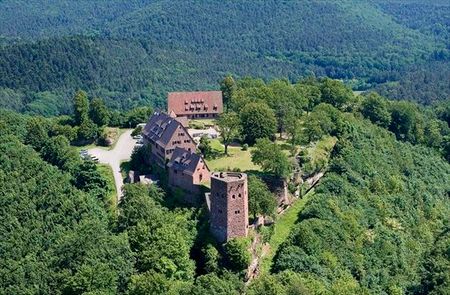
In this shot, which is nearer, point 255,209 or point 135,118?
point 255,209

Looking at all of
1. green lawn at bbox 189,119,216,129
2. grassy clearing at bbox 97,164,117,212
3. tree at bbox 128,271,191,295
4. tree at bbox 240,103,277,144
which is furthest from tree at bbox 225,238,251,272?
green lawn at bbox 189,119,216,129

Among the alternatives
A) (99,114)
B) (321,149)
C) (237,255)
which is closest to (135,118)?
(99,114)

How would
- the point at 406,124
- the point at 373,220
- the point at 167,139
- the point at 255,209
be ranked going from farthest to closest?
1. the point at 406,124
2. the point at 373,220
3. the point at 167,139
4. the point at 255,209

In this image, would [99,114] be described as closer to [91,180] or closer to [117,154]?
[117,154]

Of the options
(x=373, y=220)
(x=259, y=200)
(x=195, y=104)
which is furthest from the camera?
(x=195, y=104)

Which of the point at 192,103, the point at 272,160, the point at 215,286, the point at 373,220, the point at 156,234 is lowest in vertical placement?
the point at 373,220

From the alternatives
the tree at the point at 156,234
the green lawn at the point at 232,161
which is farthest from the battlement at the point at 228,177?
the green lawn at the point at 232,161

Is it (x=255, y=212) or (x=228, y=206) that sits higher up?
(x=228, y=206)

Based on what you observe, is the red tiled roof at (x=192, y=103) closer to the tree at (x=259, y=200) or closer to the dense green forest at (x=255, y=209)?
the dense green forest at (x=255, y=209)
